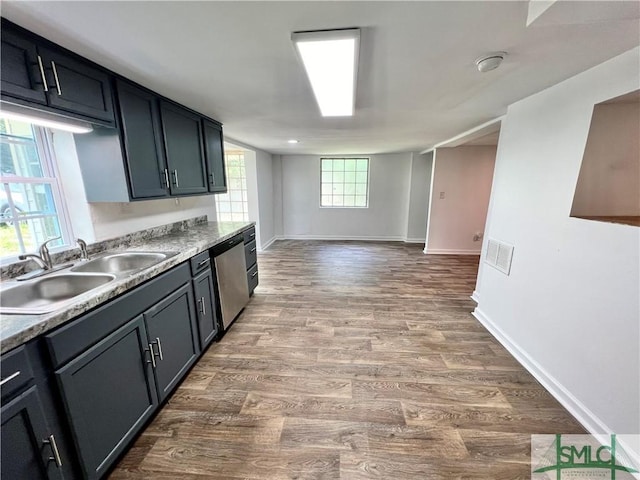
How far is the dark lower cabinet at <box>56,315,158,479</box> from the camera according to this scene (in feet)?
3.55

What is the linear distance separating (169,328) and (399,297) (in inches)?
104

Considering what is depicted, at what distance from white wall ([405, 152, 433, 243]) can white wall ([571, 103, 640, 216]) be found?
4.35 m

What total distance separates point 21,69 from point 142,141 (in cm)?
71

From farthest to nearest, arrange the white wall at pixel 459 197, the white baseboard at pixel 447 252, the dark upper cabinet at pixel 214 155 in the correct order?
the white baseboard at pixel 447 252 → the white wall at pixel 459 197 → the dark upper cabinet at pixel 214 155

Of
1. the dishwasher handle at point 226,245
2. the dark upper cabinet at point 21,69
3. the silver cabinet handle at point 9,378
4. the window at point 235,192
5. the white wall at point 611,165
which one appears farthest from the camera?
the window at point 235,192

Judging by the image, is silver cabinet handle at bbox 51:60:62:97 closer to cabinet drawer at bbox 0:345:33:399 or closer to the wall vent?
cabinet drawer at bbox 0:345:33:399

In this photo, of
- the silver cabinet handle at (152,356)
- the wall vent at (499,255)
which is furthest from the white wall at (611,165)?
the silver cabinet handle at (152,356)

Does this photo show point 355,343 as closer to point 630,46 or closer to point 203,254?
point 203,254

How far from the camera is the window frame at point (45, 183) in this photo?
146 centimetres

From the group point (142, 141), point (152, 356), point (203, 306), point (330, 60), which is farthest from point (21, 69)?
point (203, 306)

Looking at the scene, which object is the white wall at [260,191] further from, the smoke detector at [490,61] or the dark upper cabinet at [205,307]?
the smoke detector at [490,61]

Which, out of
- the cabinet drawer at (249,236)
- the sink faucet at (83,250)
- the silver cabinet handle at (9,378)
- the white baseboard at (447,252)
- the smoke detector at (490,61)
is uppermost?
the smoke detector at (490,61)

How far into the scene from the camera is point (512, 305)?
227 centimetres
